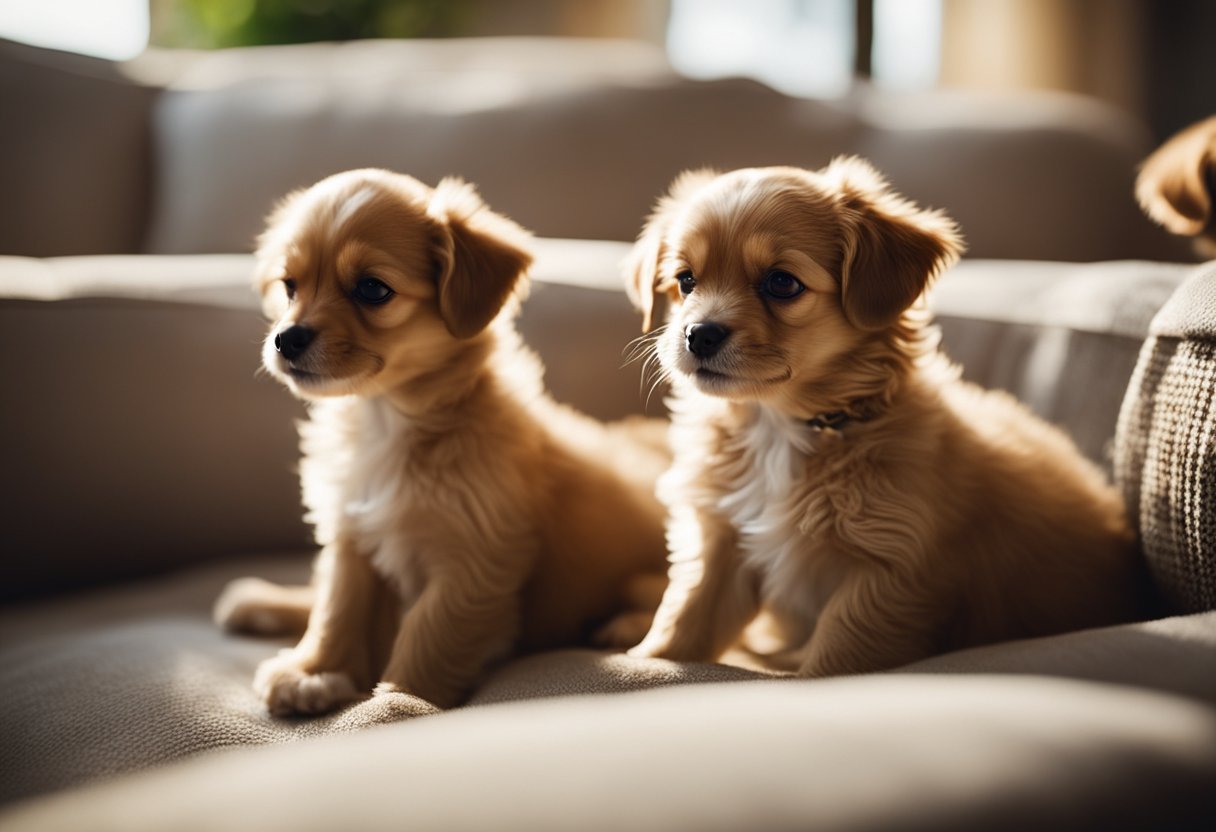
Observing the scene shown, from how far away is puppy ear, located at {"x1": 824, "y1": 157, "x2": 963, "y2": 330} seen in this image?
4.58 feet

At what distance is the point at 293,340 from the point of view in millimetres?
1440

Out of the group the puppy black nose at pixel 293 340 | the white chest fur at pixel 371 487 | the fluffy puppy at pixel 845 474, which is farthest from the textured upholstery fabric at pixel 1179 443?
the puppy black nose at pixel 293 340

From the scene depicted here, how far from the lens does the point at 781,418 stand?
59.2 inches

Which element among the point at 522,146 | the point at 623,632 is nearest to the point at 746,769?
the point at 623,632

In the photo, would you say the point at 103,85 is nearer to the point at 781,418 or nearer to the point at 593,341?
the point at 593,341

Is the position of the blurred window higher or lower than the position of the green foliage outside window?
lower

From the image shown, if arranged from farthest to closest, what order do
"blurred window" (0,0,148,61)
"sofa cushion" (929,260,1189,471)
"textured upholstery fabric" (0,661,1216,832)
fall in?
"blurred window" (0,0,148,61), "sofa cushion" (929,260,1189,471), "textured upholstery fabric" (0,661,1216,832)

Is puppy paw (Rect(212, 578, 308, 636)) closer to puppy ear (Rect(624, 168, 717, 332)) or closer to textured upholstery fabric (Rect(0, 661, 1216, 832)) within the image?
puppy ear (Rect(624, 168, 717, 332))

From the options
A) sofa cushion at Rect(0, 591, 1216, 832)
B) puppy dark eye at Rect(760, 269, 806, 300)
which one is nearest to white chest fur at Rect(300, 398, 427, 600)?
puppy dark eye at Rect(760, 269, 806, 300)

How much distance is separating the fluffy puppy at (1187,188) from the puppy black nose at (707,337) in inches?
40.7

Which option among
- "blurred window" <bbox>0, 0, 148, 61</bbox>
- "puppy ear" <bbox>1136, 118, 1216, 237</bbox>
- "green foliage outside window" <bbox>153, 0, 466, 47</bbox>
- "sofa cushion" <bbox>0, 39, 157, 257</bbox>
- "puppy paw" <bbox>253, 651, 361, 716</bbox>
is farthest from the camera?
"green foliage outside window" <bbox>153, 0, 466, 47</bbox>

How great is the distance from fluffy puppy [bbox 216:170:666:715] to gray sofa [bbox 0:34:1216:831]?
4.9 inches

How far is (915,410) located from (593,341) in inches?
31.2

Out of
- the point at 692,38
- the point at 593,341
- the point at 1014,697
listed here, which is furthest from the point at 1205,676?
the point at 692,38
